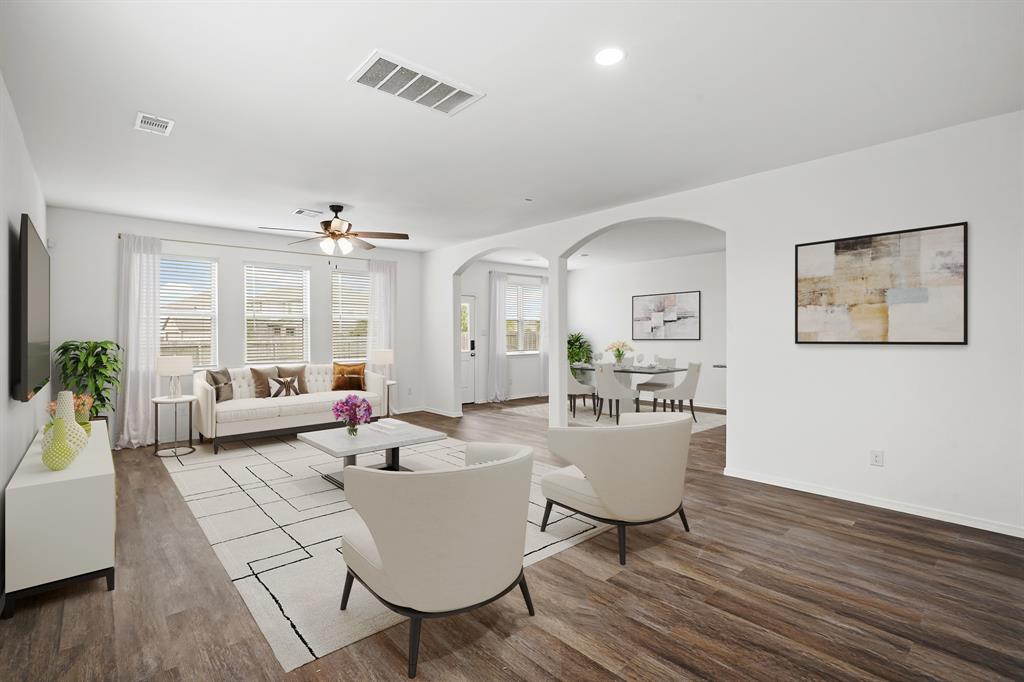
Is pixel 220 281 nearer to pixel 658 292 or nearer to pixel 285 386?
pixel 285 386

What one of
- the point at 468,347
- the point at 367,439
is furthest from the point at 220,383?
the point at 468,347

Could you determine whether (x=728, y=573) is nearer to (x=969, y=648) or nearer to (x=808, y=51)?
(x=969, y=648)

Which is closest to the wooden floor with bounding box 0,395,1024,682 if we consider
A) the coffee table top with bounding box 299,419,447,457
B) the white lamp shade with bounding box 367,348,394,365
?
the coffee table top with bounding box 299,419,447,457

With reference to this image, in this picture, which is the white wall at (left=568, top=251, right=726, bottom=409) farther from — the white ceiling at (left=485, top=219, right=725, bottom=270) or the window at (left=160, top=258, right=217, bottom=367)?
the window at (left=160, top=258, right=217, bottom=367)

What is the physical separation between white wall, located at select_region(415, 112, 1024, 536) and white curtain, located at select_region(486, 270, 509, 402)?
4999mm

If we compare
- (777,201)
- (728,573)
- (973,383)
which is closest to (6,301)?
(728,573)

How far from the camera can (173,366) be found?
18.7 ft

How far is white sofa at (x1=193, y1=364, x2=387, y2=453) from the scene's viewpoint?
18.9 feet

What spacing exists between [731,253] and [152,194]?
5.66 metres

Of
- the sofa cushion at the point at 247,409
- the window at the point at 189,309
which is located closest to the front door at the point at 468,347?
the sofa cushion at the point at 247,409

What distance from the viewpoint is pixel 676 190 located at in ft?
16.4

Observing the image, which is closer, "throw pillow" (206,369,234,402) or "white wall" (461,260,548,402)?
"throw pillow" (206,369,234,402)

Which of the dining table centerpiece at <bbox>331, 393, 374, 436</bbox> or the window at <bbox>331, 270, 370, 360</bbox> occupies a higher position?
the window at <bbox>331, 270, 370, 360</bbox>

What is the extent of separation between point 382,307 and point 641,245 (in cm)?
430
